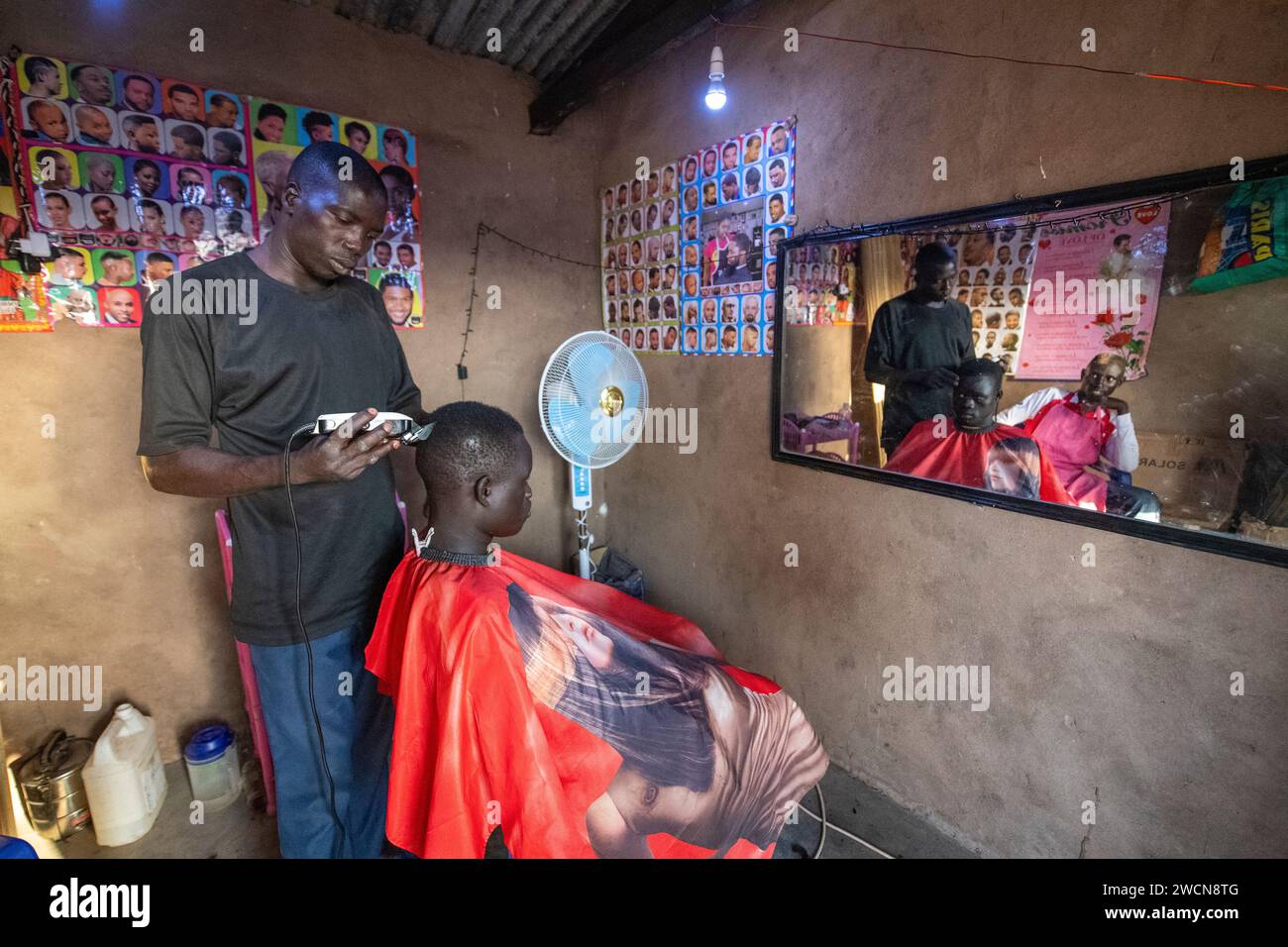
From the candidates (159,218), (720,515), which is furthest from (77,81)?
(720,515)

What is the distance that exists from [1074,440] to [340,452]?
5.20ft

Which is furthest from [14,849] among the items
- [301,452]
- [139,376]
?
[139,376]

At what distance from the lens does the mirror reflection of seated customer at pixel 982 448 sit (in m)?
1.46

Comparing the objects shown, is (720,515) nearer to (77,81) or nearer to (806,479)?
(806,479)

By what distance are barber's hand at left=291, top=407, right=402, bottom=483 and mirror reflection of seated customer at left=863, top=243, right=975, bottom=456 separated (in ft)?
4.57

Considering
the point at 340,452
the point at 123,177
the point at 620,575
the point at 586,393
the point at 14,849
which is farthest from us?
the point at 620,575

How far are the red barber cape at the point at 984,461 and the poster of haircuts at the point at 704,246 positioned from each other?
68 centimetres

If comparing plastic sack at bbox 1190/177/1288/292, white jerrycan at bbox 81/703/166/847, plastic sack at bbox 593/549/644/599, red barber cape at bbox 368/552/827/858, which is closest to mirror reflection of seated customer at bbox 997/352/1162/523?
plastic sack at bbox 1190/177/1288/292

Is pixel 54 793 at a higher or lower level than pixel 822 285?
lower

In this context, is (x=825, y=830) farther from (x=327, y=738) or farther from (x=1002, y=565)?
(x=327, y=738)

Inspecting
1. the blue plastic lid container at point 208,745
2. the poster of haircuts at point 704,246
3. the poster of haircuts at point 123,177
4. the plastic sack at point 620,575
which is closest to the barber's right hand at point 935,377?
the poster of haircuts at point 704,246

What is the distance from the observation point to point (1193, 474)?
1.20m

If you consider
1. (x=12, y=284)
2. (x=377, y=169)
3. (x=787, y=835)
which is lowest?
(x=787, y=835)

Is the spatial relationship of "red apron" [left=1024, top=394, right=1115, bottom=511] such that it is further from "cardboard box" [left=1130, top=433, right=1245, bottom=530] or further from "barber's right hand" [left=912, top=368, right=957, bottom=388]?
"barber's right hand" [left=912, top=368, right=957, bottom=388]
